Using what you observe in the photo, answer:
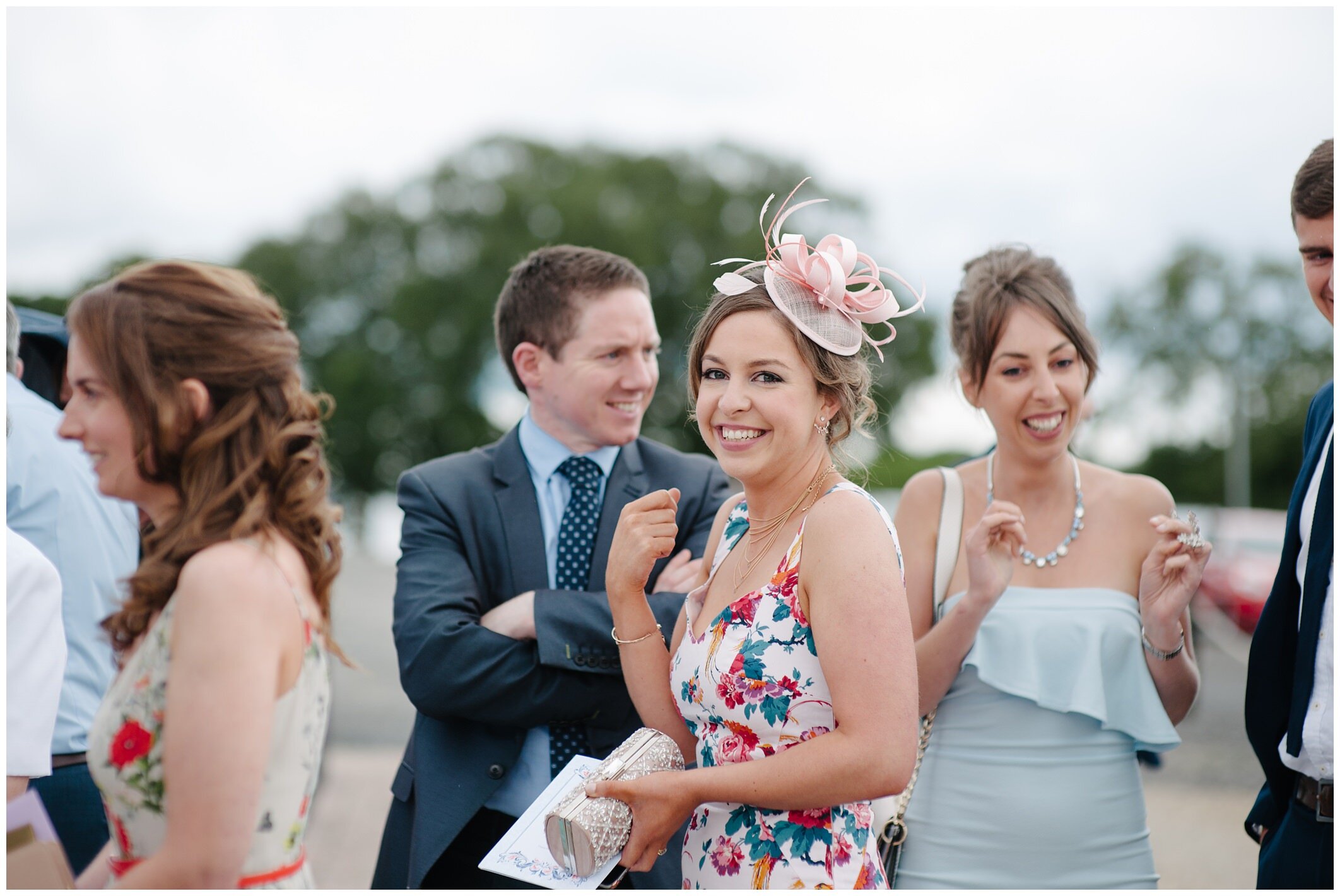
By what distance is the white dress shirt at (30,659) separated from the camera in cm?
242

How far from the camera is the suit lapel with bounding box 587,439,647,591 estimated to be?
3430 millimetres

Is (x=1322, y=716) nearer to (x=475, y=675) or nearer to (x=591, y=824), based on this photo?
(x=591, y=824)

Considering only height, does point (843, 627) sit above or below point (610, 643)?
above

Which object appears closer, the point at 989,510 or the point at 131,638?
the point at 131,638

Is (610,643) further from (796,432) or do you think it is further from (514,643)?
(796,432)

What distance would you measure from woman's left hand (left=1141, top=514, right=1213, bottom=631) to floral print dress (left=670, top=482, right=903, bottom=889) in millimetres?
1119

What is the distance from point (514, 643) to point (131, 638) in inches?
43.3

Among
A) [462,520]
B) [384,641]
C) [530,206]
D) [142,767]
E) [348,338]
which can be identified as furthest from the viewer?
[348,338]

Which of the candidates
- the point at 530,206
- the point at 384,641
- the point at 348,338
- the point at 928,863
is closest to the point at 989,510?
the point at 928,863

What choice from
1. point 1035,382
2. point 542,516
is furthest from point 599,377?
point 1035,382

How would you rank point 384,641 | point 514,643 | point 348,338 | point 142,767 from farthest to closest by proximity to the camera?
point 348,338
point 384,641
point 514,643
point 142,767

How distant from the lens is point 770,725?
2.37 m

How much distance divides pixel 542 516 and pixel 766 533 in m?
1.08

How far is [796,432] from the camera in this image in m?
2.56
